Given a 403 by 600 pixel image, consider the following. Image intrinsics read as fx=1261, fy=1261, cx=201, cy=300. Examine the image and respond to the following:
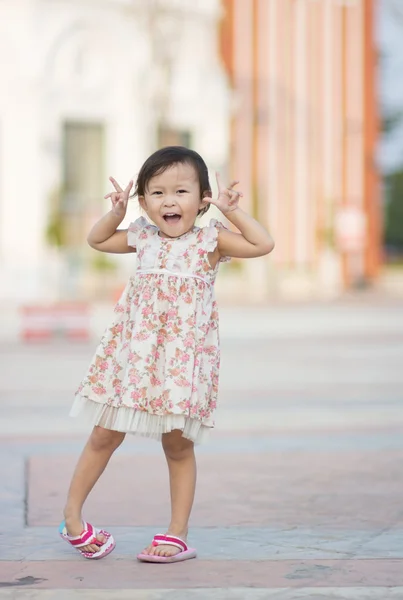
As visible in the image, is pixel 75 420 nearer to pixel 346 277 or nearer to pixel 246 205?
pixel 246 205

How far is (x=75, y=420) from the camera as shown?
8.33 metres

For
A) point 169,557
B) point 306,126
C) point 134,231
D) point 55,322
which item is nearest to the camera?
point 169,557

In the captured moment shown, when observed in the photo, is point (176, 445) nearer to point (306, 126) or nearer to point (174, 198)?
point (174, 198)

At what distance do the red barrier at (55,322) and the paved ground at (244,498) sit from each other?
18.3 feet

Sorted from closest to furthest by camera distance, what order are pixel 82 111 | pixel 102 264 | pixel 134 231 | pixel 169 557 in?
pixel 169 557 → pixel 134 231 → pixel 102 264 → pixel 82 111

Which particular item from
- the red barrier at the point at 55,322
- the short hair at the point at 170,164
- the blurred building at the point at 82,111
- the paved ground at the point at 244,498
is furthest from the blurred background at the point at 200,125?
the short hair at the point at 170,164

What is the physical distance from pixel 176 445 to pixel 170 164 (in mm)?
986

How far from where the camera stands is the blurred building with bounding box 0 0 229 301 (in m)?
27.8

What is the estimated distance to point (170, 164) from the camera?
443 centimetres

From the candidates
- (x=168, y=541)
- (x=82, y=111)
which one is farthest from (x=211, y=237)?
(x=82, y=111)

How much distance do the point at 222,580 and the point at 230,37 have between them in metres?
34.5

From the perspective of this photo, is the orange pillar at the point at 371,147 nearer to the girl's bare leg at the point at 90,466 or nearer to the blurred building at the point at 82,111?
the blurred building at the point at 82,111

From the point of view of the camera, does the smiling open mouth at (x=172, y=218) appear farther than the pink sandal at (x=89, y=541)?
Yes

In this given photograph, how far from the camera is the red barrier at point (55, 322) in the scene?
55.7 ft
